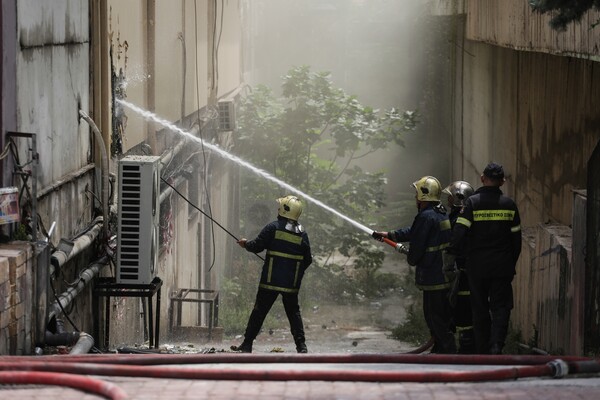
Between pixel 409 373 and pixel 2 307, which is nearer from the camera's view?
pixel 409 373

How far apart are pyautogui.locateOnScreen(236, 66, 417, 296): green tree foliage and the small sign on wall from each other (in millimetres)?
15426

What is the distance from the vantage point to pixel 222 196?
2383 centimetres

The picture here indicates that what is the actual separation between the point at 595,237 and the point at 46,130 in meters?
4.21

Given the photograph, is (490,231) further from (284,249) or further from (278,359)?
(278,359)

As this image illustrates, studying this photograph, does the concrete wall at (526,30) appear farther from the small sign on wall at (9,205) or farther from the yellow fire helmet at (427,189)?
the small sign on wall at (9,205)

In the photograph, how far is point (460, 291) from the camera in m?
10.4

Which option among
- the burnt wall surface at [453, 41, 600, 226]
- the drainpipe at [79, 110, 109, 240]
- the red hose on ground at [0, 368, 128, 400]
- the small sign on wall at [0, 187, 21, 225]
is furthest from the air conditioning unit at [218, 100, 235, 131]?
the red hose on ground at [0, 368, 128, 400]

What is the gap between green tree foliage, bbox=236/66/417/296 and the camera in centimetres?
2283

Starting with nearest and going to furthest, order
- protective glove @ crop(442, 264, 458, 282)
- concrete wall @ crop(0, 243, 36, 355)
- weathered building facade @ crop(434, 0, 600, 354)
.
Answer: concrete wall @ crop(0, 243, 36, 355)
weathered building facade @ crop(434, 0, 600, 354)
protective glove @ crop(442, 264, 458, 282)

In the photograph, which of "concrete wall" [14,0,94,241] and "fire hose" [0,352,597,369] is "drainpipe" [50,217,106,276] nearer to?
"concrete wall" [14,0,94,241]

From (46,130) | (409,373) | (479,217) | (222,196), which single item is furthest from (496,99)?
(409,373)

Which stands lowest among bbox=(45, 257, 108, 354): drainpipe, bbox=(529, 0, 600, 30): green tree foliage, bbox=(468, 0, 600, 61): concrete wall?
bbox=(45, 257, 108, 354): drainpipe

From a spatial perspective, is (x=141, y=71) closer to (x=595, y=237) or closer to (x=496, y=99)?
(x=595, y=237)

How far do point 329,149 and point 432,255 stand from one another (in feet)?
43.5
